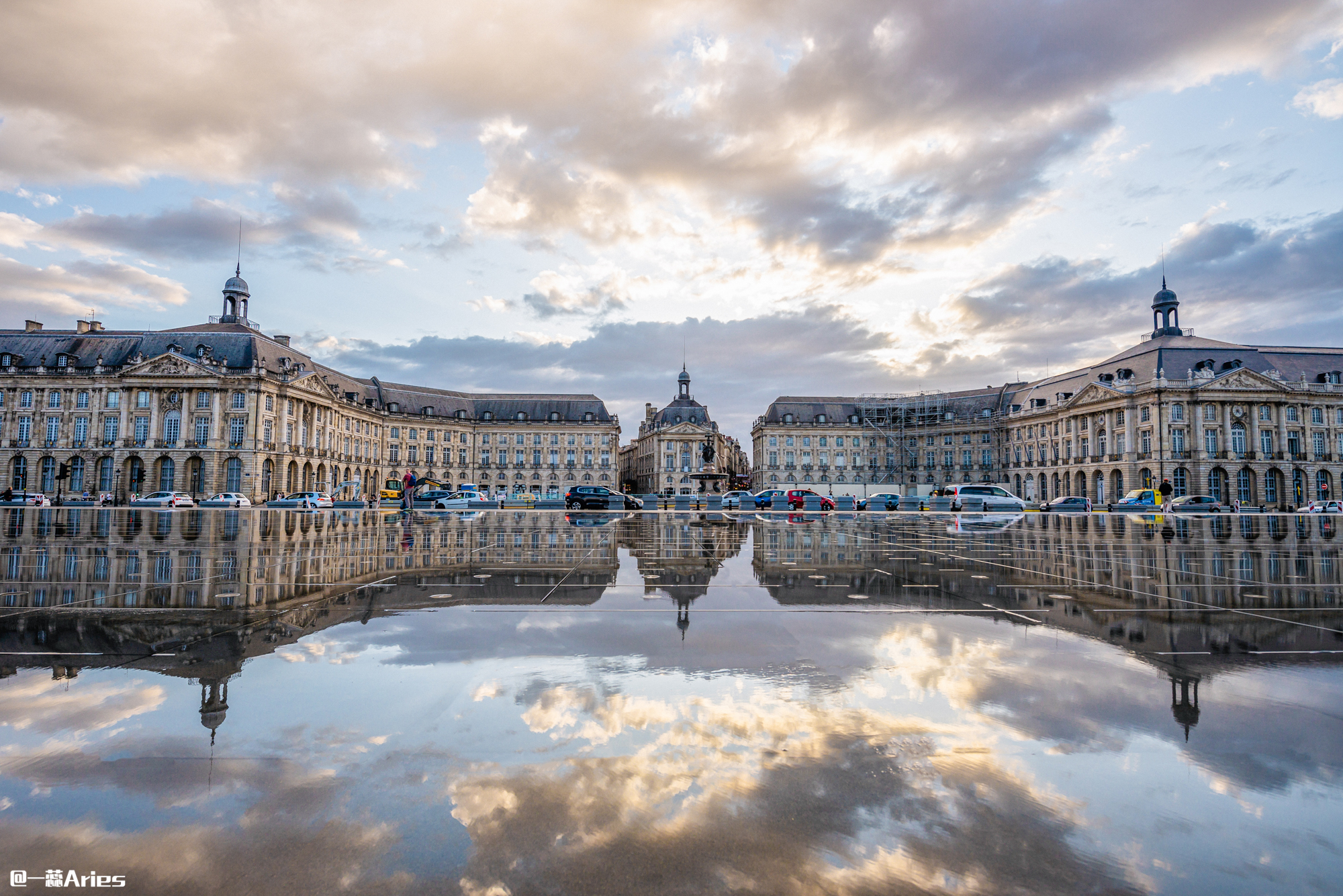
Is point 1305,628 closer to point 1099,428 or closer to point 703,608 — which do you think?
point 703,608

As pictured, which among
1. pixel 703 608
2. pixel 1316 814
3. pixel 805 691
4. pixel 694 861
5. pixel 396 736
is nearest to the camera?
pixel 694 861

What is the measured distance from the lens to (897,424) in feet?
354

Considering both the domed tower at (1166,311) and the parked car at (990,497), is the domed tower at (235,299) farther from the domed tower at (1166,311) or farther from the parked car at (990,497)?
the domed tower at (1166,311)

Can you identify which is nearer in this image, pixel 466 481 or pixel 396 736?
pixel 396 736

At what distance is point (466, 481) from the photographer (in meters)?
106

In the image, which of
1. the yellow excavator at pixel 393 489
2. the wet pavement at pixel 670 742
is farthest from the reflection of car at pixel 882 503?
the wet pavement at pixel 670 742

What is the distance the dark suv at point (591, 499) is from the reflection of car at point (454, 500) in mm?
7980

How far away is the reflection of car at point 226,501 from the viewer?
5688cm

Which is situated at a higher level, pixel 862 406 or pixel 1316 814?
pixel 862 406

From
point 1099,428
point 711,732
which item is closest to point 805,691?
point 711,732

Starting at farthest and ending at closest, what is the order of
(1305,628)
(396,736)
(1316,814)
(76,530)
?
(76,530), (1305,628), (396,736), (1316,814)

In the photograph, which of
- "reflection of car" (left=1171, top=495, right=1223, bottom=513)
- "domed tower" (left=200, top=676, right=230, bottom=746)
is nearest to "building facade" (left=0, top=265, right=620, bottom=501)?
"domed tower" (left=200, top=676, right=230, bottom=746)

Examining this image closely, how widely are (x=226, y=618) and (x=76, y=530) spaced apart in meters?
21.5

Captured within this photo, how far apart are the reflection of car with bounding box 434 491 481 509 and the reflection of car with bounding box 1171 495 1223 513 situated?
56.5m
